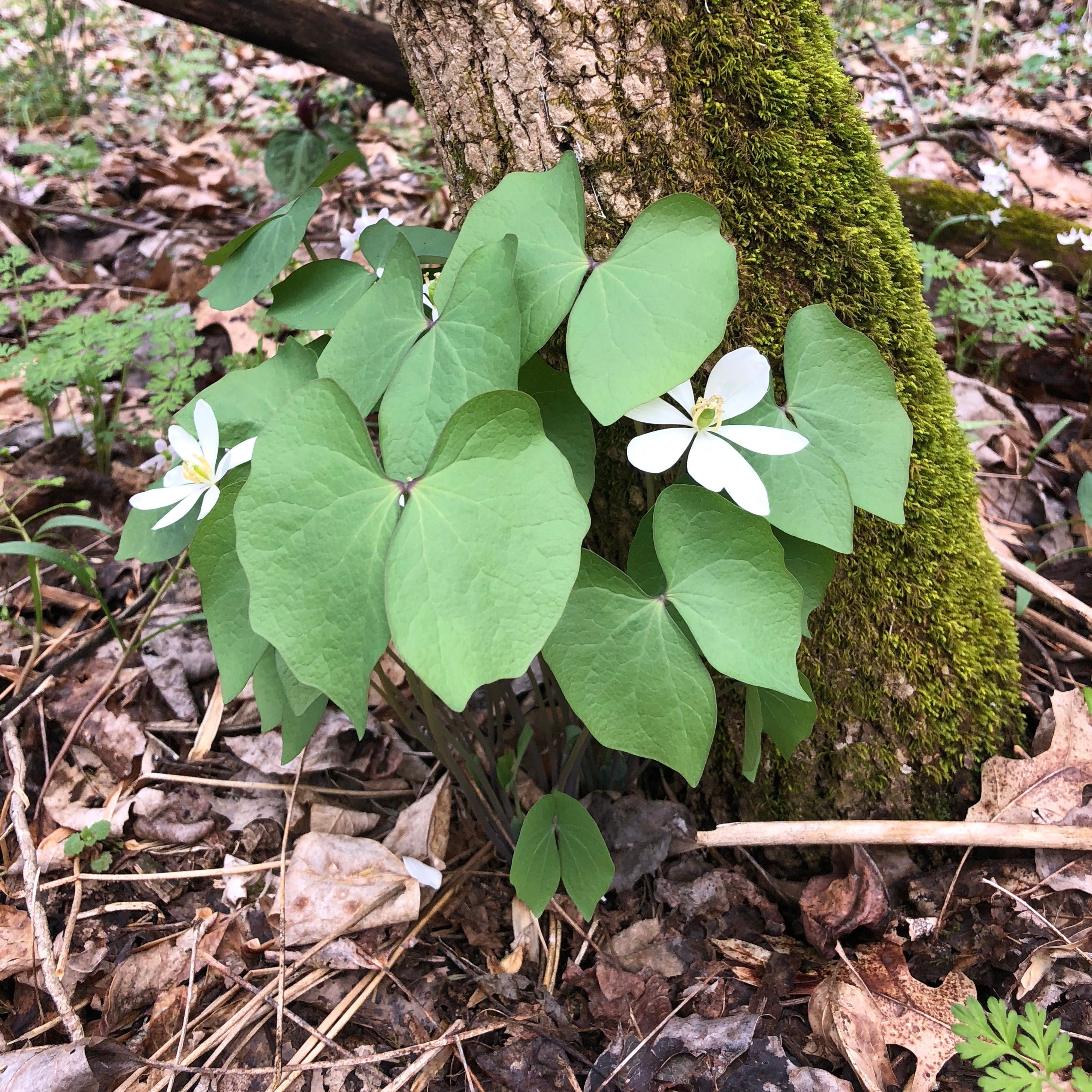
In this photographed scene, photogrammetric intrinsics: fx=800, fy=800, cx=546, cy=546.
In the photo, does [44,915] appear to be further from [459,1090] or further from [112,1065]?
[459,1090]

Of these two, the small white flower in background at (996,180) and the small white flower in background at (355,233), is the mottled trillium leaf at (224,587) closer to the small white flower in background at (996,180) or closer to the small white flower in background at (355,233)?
the small white flower in background at (355,233)

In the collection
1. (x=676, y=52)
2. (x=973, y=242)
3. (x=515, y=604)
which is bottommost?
(x=973, y=242)

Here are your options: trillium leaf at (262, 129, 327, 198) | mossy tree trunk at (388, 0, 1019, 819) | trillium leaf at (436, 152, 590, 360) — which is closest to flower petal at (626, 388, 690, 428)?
trillium leaf at (436, 152, 590, 360)

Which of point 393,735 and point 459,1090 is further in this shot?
point 393,735

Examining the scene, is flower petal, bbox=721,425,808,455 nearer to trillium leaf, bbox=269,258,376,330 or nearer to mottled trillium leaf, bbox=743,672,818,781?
mottled trillium leaf, bbox=743,672,818,781

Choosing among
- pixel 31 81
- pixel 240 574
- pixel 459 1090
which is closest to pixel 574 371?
pixel 240 574

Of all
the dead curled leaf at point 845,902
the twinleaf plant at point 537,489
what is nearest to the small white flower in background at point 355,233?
the twinleaf plant at point 537,489

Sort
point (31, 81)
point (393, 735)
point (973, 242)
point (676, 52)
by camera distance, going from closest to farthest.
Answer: point (676, 52) < point (393, 735) < point (973, 242) < point (31, 81)

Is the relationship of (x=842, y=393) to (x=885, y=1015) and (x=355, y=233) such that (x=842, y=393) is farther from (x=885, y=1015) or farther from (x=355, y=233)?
(x=355, y=233)
